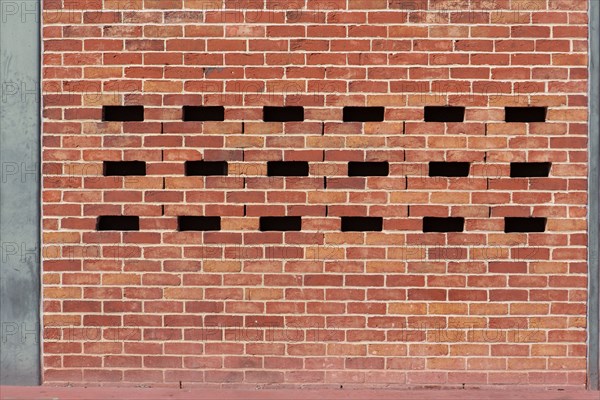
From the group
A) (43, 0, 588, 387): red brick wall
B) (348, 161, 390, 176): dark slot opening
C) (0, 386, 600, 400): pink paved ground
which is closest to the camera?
(0, 386, 600, 400): pink paved ground

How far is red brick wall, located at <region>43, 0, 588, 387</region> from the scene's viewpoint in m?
4.75

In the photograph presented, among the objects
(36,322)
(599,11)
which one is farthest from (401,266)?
(36,322)

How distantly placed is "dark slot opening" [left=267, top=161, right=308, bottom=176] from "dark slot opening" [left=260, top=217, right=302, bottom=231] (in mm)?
298

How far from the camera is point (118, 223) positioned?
489 cm

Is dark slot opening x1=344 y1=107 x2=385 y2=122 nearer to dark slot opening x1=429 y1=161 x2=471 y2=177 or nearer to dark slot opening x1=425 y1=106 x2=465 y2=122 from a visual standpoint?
dark slot opening x1=425 y1=106 x2=465 y2=122

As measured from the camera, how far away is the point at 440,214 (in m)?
4.77

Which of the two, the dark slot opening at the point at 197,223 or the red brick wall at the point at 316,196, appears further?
the dark slot opening at the point at 197,223

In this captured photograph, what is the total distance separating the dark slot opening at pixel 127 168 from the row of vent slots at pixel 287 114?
29 cm

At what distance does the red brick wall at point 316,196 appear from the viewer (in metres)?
4.75

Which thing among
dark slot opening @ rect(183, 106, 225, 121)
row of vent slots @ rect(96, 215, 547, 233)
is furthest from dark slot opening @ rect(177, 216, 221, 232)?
dark slot opening @ rect(183, 106, 225, 121)

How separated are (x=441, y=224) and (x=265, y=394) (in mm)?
1594

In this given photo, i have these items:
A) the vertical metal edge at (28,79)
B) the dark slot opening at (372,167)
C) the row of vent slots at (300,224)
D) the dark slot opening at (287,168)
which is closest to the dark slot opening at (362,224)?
the row of vent slots at (300,224)

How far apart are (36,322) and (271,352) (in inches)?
61.1

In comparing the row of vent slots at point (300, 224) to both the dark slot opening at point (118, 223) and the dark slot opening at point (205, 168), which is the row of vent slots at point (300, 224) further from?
the dark slot opening at point (205, 168)
